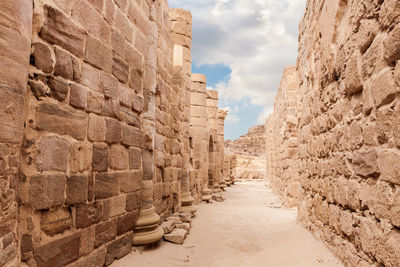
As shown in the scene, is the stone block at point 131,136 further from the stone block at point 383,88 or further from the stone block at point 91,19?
A: the stone block at point 383,88

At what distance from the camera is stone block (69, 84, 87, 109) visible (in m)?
2.07

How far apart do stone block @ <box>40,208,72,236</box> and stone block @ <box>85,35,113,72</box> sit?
124 cm

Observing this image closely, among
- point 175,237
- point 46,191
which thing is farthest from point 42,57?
point 175,237

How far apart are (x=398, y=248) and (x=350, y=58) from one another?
163cm

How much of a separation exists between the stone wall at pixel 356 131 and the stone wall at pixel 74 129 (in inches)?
86.5

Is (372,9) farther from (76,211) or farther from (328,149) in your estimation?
(76,211)

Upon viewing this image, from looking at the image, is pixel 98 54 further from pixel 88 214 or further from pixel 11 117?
pixel 88 214

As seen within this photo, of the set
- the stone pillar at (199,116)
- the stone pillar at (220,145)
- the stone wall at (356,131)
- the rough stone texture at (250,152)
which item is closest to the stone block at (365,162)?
the stone wall at (356,131)

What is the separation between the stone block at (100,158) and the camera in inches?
91.7

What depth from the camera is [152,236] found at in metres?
3.15

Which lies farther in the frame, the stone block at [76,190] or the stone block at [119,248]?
the stone block at [119,248]

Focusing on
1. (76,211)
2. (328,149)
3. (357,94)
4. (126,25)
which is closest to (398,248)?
(357,94)

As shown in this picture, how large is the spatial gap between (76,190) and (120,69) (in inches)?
52.3

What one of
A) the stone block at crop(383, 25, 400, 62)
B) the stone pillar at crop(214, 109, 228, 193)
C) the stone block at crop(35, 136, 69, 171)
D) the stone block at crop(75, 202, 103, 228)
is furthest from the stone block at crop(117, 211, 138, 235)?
the stone pillar at crop(214, 109, 228, 193)
